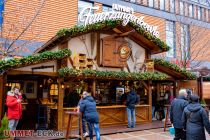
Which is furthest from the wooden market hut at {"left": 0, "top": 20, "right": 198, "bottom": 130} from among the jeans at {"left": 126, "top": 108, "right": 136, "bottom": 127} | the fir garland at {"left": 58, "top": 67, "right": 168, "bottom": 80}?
the jeans at {"left": 126, "top": 108, "right": 136, "bottom": 127}

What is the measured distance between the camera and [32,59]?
1035cm

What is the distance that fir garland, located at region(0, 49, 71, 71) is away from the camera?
9688mm

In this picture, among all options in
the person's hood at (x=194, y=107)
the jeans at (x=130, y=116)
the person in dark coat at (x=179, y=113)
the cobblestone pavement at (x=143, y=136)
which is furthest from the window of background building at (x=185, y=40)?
the person's hood at (x=194, y=107)

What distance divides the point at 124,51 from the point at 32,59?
5055mm

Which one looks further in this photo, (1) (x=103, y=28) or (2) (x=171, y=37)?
(2) (x=171, y=37)

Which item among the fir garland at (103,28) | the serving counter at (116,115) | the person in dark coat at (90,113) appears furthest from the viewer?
the serving counter at (116,115)

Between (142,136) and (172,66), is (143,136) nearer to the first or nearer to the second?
(142,136)

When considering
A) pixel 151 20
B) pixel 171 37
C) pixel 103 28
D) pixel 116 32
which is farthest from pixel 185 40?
pixel 103 28

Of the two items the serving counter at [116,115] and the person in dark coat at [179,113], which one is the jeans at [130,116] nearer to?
the serving counter at [116,115]

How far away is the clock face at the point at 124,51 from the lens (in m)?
13.7

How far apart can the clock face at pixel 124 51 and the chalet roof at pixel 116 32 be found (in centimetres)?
58

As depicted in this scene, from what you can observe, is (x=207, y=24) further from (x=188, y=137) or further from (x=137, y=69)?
(x=188, y=137)

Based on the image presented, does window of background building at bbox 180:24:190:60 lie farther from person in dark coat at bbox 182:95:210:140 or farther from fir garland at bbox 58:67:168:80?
person in dark coat at bbox 182:95:210:140

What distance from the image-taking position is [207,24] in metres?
32.2
